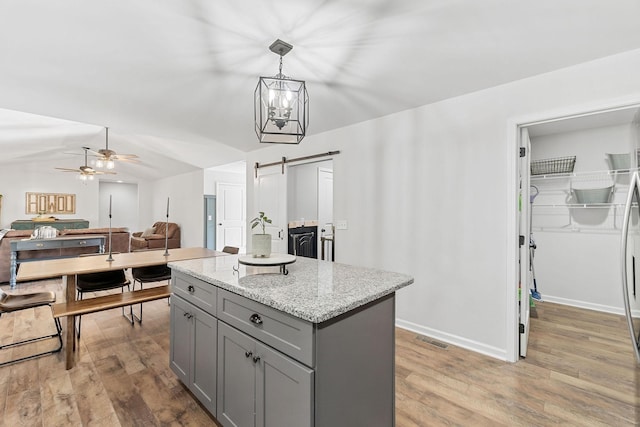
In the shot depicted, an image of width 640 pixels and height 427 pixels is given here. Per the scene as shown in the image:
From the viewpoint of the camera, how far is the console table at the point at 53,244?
4.55 m

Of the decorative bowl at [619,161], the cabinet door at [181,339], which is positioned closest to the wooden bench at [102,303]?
the cabinet door at [181,339]

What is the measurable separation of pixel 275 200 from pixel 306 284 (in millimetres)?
3074

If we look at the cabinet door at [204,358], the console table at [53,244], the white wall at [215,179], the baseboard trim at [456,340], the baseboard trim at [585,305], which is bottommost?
the baseboard trim at [456,340]

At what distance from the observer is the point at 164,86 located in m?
2.62

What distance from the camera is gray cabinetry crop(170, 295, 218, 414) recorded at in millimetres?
1676

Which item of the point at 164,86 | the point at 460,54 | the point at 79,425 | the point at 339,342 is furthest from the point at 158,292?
the point at 460,54

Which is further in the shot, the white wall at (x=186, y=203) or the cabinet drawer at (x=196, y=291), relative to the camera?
the white wall at (x=186, y=203)

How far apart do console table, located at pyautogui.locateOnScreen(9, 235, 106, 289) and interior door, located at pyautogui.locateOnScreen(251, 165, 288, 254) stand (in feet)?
10.8

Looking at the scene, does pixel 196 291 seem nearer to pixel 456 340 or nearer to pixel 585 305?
pixel 456 340

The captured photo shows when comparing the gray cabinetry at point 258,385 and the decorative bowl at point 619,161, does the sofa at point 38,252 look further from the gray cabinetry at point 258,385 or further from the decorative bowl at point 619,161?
the decorative bowl at point 619,161

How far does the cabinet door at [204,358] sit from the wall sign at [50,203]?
379 inches

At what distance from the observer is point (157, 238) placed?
765 cm

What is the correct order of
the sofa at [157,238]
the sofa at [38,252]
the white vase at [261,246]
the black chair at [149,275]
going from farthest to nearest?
1. the sofa at [157,238]
2. the sofa at [38,252]
3. the black chair at [149,275]
4. the white vase at [261,246]

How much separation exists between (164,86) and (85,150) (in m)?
6.21
